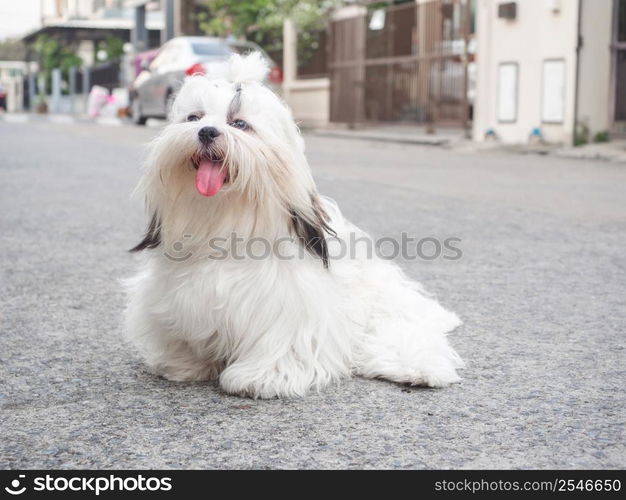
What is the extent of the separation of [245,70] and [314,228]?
1.83 ft

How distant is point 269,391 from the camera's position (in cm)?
307

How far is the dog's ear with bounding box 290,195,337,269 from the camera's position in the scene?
3.09 meters

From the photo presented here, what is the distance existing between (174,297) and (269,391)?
1.46 ft

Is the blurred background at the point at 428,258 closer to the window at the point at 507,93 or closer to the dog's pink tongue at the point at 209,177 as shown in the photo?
the window at the point at 507,93

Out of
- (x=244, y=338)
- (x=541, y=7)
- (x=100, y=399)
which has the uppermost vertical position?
(x=541, y=7)

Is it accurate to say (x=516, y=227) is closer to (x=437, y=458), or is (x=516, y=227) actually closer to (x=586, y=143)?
(x=437, y=458)

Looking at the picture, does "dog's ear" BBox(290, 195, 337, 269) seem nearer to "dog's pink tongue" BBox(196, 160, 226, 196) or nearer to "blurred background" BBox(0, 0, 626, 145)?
"dog's pink tongue" BBox(196, 160, 226, 196)

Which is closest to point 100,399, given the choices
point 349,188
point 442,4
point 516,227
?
point 516,227

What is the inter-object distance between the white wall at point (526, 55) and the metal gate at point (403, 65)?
48 centimetres

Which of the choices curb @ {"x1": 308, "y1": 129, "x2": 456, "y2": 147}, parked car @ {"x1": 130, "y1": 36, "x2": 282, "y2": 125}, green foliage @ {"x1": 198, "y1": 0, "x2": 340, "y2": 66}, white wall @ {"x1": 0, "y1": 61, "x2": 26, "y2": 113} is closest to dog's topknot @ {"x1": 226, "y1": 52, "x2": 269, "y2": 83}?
curb @ {"x1": 308, "y1": 129, "x2": 456, "y2": 147}

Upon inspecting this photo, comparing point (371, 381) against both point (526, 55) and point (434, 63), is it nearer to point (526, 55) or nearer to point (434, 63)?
point (526, 55)

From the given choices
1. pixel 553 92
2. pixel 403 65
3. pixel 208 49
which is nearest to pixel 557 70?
pixel 553 92

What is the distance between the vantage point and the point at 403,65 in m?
20.9
